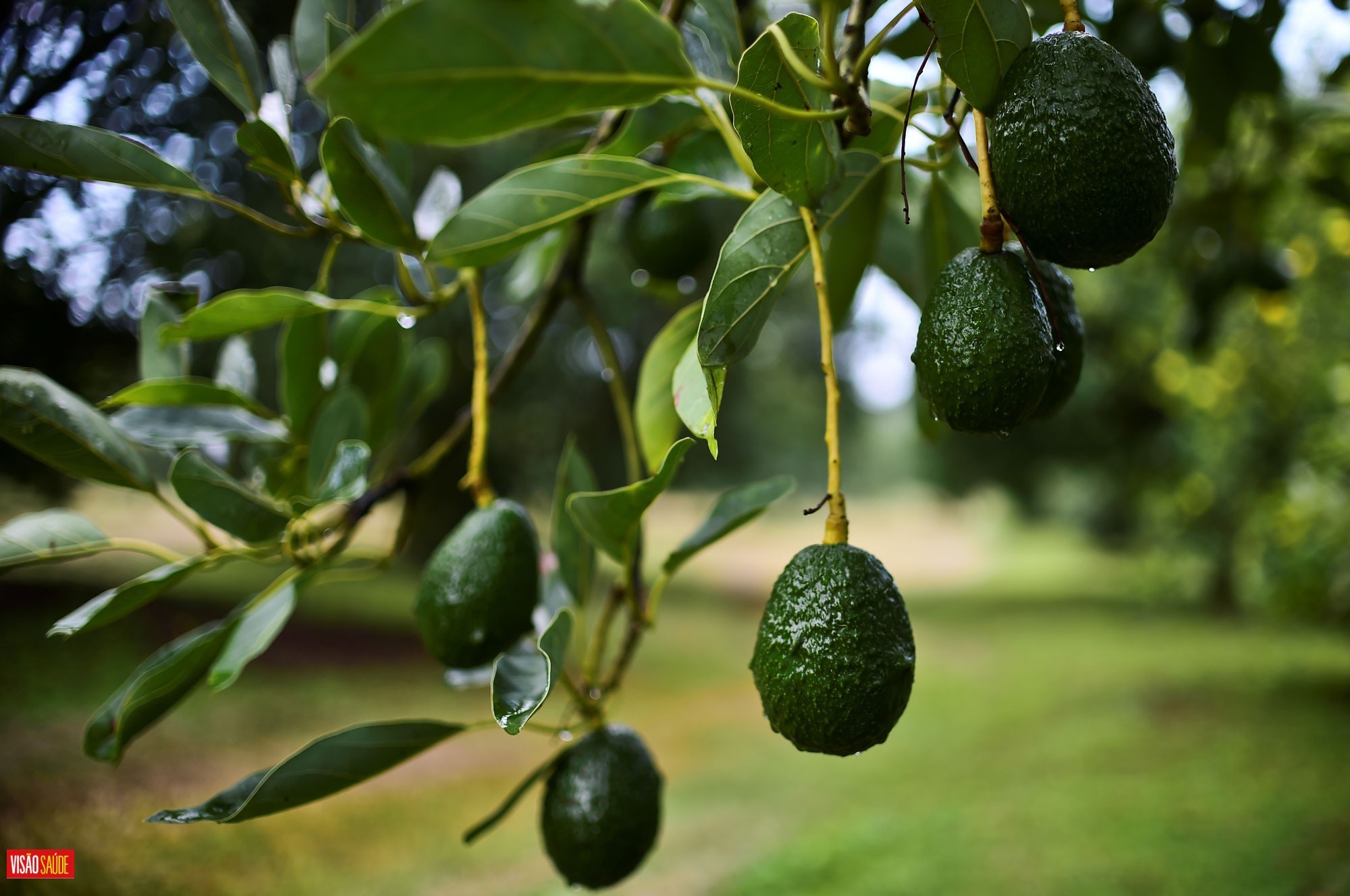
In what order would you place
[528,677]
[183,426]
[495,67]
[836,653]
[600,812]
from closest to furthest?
1. [495,67]
2. [836,653]
3. [528,677]
4. [600,812]
5. [183,426]

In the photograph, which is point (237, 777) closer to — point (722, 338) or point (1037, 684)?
point (722, 338)

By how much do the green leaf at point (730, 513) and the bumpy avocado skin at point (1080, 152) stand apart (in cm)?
26

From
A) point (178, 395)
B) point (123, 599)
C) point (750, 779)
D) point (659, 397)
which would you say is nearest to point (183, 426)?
point (178, 395)

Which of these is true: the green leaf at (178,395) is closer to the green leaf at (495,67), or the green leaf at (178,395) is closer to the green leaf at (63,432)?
the green leaf at (63,432)

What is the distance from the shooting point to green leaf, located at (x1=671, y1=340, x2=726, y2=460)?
14.6 inches

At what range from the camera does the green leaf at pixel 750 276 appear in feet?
1.27

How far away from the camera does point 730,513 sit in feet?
2.01

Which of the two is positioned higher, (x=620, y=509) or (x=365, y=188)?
(x=365, y=188)

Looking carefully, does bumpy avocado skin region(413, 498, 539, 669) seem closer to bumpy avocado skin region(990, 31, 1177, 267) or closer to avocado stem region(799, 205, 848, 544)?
avocado stem region(799, 205, 848, 544)

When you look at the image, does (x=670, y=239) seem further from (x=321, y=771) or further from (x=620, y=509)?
(x=321, y=771)

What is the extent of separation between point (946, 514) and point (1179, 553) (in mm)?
3009

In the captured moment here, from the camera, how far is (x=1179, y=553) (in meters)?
5.37

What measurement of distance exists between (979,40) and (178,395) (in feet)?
2.08

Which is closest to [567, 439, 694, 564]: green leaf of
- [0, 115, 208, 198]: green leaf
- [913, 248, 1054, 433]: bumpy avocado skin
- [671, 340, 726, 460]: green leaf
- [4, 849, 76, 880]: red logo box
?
[671, 340, 726, 460]: green leaf
